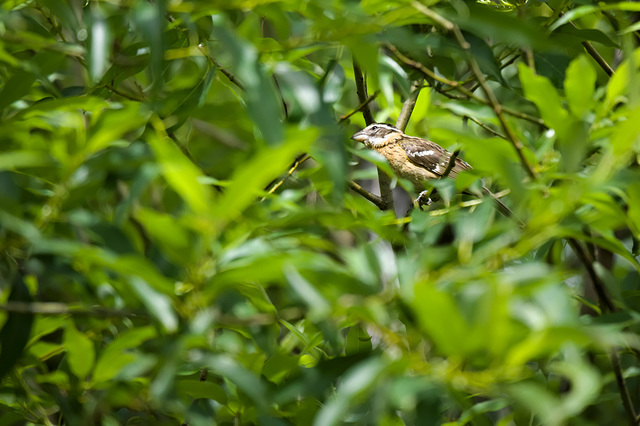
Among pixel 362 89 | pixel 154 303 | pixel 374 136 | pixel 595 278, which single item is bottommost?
pixel 374 136

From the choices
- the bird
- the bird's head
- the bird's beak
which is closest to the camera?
the bird's head

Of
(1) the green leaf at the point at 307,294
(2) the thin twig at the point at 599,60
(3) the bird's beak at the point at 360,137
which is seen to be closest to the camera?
(1) the green leaf at the point at 307,294

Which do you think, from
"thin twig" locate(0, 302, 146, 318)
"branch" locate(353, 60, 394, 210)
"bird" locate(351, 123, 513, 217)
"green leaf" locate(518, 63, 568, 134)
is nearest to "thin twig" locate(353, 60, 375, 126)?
"branch" locate(353, 60, 394, 210)

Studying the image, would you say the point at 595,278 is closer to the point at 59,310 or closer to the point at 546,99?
the point at 546,99

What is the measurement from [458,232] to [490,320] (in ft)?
1.13

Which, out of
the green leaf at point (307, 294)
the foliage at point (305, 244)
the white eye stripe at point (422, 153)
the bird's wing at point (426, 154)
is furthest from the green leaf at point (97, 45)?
the white eye stripe at point (422, 153)

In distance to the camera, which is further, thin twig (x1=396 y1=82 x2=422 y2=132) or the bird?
the bird

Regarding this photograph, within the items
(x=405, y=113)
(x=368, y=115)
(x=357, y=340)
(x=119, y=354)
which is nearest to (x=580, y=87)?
(x=357, y=340)

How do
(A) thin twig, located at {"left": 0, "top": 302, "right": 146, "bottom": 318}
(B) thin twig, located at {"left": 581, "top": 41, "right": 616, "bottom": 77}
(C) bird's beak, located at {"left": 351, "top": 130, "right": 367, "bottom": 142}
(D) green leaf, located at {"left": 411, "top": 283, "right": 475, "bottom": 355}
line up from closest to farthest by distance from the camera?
(D) green leaf, located at {"left": 411, "top": 283, "right": 475, "bottom": 355} < (A) thin twig, located at {"left": 0, "top": 302, "right": 146, "bottom": 318} < (B) thin twig, located at {"left": 581, "top": 41, "right": 616, "bottom": 77} < (C) bird's beak, located at {"left": 351, "top": 130, "right": 367, "bottom": 142}

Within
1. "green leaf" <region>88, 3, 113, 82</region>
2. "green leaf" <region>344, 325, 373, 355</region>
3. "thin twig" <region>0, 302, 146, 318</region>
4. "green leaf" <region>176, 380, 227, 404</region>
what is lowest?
"green leaf" <region>344, 325, 373, 355</region>

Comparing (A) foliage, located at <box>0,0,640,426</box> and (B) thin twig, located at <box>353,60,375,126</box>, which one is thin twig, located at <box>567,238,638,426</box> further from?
(B) thin twig, located at <box>353,60,375,126</box>

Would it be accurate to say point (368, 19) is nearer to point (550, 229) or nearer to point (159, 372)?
point (550, 229)

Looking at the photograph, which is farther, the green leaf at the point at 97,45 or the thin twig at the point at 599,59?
the thin twig at the point at 599,59

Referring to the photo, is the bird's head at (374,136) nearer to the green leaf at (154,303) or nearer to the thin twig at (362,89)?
the thin twig at (362,89)
